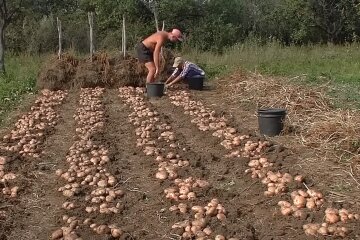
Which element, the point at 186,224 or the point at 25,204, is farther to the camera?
the point at 25,204

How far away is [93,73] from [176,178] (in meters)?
7.47

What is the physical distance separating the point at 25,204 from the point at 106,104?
5.24 m

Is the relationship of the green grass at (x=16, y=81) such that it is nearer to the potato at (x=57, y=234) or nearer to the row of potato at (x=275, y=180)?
the row of potato at (x=275, y=180)

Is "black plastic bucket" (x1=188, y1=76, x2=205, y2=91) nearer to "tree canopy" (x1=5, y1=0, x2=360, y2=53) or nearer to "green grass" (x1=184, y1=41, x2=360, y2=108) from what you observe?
"green grass" (x1=184, y1=41, x2=360, y2=108)

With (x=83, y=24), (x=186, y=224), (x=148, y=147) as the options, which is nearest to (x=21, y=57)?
(x=83, y=24)

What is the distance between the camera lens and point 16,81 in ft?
41.0

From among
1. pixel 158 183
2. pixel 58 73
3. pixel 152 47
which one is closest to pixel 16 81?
pixel 58 73

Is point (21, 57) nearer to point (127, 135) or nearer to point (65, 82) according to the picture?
point (65, 82)

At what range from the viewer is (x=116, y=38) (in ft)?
62.8

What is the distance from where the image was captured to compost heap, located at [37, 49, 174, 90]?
11.6 metres

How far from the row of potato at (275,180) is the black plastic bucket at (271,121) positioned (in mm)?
348

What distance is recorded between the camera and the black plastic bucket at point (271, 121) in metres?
6.26

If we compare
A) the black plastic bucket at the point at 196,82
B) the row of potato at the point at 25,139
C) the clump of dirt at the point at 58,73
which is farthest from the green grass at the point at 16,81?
the black plastic bucket at the point at 196,82

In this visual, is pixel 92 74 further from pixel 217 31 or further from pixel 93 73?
pixel 217 31
